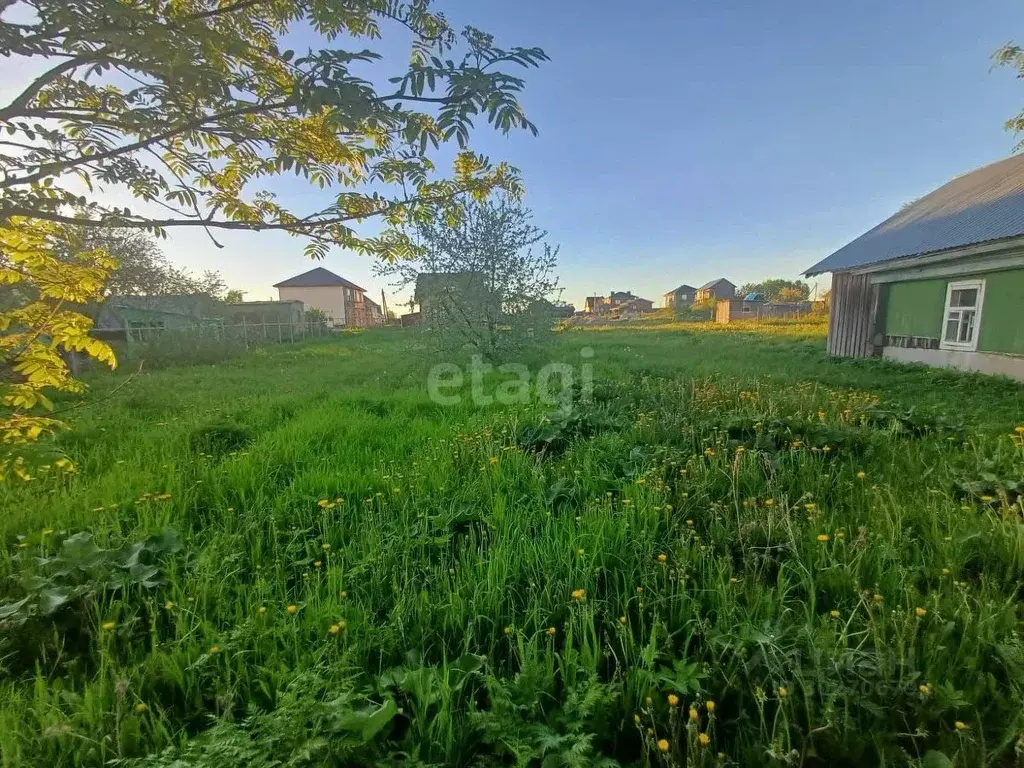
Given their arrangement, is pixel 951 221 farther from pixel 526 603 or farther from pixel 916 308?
pixel 526 603

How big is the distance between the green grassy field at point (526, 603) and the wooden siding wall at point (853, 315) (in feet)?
34.6

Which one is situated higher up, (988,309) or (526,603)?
(988,309)

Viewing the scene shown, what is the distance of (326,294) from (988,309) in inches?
2032

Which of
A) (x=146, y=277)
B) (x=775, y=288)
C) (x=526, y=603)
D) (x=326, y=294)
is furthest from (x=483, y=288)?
(x=775, y=288)

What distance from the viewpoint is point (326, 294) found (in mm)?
49000

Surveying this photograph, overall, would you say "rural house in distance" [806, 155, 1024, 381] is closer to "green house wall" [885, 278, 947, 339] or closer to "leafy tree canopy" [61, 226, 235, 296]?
"green house wall" [885, 278, 947, 339]

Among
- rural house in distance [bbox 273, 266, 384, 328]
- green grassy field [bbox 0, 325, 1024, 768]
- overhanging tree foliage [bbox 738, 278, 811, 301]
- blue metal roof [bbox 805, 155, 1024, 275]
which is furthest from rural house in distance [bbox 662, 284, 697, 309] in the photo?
green grassy field [bbox 0, 325, 1024, 768]

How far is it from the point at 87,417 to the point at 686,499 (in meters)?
6.96

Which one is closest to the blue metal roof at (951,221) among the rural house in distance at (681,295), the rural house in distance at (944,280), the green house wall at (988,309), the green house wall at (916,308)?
the rural house in distance at (944,280)

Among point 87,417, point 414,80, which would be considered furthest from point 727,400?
point 87,417

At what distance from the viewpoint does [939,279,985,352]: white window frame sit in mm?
8930

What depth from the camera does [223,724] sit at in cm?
124

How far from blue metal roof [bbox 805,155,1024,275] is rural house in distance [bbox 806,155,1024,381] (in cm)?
4

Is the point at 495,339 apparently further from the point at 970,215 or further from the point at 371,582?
the point at 970,215
